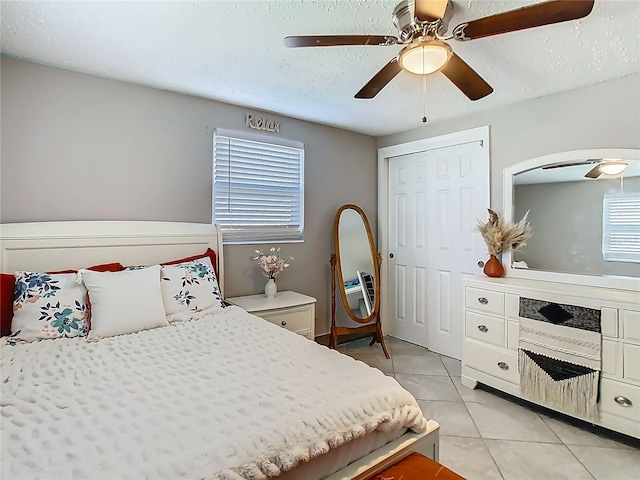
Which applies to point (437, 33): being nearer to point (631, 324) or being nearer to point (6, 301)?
point (631, 324)

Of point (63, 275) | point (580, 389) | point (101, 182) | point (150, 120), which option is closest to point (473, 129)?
point (580, 389)

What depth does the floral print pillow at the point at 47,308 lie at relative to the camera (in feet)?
5.82

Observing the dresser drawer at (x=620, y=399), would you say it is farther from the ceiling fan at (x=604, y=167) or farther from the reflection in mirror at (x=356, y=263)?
the reflection in mirror at (x=356, y=263)

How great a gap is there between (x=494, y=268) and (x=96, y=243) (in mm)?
3033

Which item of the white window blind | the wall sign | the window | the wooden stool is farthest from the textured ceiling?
the wooden stool

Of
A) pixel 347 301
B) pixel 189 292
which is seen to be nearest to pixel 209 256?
pixel 189 292

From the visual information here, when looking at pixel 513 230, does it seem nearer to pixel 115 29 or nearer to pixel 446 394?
pixel 446 394

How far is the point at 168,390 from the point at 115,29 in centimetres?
187

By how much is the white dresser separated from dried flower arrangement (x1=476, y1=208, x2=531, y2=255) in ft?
0.94

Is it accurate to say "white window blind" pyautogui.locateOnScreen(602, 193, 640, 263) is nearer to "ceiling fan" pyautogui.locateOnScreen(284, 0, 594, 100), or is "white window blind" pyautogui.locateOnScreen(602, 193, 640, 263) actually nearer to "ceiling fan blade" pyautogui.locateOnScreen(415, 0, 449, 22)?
"ceiling fan" pyautogui.locateOnScreen(284, 0, 594, 100)

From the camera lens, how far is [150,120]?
262 cm

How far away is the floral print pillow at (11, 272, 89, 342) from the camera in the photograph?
1775 mm

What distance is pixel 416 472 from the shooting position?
1.19 metres

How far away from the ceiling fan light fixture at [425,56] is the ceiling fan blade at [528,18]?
0.09 m
